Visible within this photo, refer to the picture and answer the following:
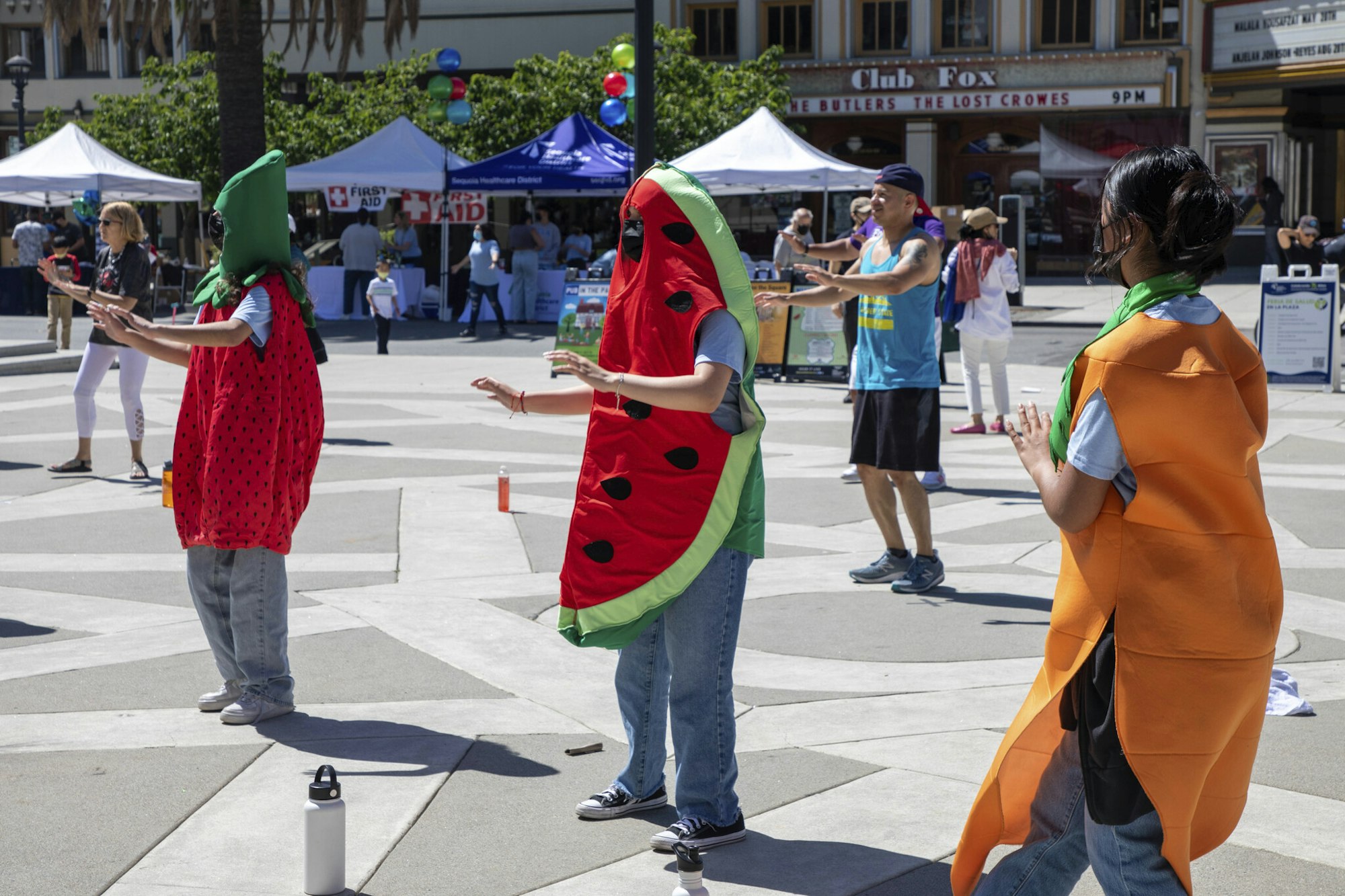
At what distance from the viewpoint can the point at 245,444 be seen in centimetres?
495

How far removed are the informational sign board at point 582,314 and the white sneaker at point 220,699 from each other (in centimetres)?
1104

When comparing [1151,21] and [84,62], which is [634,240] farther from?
[84,62]

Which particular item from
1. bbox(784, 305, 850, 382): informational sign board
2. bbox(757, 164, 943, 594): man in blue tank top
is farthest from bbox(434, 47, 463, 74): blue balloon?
bbox(757, 164, 943, 594): man in blue tank top

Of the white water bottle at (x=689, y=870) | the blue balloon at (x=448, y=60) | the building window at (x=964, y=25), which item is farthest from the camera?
the building window at (x=964, y=25)

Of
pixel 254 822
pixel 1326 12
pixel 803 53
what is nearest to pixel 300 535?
pixel 254 822

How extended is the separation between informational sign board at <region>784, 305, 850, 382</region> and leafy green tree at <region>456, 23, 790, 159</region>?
452 inches

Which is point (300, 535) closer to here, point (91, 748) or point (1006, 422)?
point (91, 748)

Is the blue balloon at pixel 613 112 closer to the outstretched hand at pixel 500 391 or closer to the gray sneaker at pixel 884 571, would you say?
the gray sneaker at pixel 884 571

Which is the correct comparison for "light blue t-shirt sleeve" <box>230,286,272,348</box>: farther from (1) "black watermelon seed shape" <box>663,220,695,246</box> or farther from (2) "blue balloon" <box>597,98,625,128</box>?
(2) "blue balloon" <box>597,98,625,128</box>

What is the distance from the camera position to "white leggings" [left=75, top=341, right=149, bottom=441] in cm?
998

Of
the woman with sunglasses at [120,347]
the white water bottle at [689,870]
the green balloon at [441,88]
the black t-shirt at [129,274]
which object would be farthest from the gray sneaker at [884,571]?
the green balloon at [441,88]

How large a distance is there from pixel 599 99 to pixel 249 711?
24866 mm

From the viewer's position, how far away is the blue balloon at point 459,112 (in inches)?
1071

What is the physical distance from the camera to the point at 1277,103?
1244 inches
